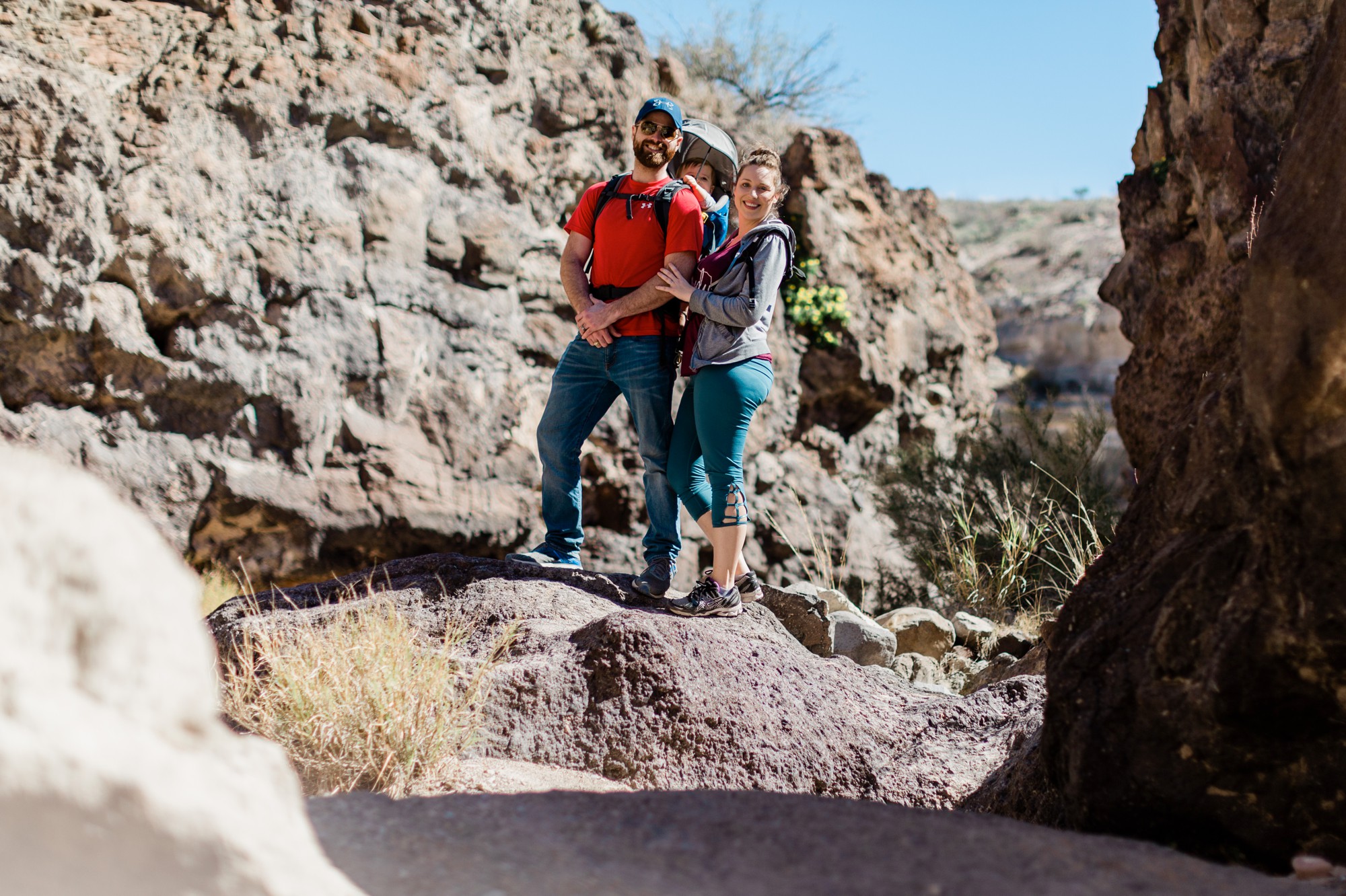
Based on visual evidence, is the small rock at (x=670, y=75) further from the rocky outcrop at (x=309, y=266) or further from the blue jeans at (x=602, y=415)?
the blue jeans at (x=602, y=415)

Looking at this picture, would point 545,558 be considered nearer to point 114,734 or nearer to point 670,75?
point 114,734

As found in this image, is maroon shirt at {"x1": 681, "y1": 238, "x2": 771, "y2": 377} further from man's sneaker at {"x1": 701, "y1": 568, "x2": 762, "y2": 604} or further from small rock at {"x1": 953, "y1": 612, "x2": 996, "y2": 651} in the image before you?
small rock at {"x1": 953, "y1": 612, "x2": 996, "y2": 651}

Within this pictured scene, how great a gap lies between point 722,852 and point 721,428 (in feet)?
7.03

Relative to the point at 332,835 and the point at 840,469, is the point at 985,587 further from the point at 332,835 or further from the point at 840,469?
the point at 332,835

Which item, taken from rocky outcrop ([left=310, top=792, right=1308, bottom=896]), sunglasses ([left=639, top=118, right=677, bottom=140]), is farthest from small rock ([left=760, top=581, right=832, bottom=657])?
rocky outcrop ([left=310, top=792, right=1308, bottom=896])

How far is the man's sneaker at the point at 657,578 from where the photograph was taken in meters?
4.43

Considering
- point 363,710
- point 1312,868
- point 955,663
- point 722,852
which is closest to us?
point 722,852

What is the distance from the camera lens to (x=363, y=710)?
3.04 meters

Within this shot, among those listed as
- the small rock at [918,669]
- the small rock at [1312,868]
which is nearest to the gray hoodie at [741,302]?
the small rock at [918,669]

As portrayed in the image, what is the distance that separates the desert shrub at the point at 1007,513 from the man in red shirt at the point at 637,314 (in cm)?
321

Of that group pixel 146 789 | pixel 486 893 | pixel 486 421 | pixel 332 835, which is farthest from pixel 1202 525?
pixel 486 421

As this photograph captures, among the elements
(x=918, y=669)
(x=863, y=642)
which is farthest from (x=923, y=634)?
(x=863, y=642)

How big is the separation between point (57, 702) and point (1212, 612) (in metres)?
2.54

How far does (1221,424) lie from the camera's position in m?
2.85
